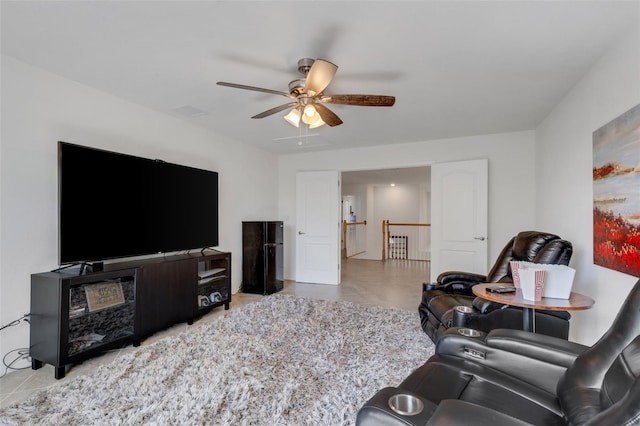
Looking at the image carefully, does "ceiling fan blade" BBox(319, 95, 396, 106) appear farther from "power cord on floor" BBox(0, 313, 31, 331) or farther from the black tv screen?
"power cord on floor" BBox(0, 313, 31, 331)

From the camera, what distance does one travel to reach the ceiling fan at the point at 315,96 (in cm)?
192

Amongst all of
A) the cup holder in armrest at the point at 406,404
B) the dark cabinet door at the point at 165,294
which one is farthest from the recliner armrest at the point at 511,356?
the dark cabinet door at the point at 165,294

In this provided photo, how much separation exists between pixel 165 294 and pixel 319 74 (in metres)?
2.43

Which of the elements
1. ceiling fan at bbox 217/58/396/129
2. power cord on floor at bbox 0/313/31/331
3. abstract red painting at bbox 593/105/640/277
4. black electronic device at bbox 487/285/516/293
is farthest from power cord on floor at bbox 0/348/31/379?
abstract red painting at bbox 593/105/640/277

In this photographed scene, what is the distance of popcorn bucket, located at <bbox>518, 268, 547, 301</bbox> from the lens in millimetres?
1792

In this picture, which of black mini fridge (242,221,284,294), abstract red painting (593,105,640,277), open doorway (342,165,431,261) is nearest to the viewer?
abstract red painting (593,105,640,277)

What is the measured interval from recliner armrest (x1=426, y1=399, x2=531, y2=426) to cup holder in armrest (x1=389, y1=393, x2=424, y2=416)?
0.32 feet

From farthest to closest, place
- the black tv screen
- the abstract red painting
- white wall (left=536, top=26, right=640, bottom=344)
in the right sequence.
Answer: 1. the black tv screen
2. white wall (left=536, top=26, right=640, bottom=344)
3. the abstract red painting

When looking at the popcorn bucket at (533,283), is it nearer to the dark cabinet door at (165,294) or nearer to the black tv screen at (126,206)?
the dark cabinet door at (165,294)

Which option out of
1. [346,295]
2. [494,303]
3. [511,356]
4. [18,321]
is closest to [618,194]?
[494,303]

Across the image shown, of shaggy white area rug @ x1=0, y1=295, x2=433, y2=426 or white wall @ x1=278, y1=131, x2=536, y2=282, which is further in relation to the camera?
white wall @ x1=278, y1=131, x2=536, y2=282

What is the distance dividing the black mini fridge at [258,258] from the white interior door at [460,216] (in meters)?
2.43

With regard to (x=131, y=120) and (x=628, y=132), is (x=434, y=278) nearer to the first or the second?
(x=628, y=132)

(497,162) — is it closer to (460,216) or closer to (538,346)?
(460,216)
